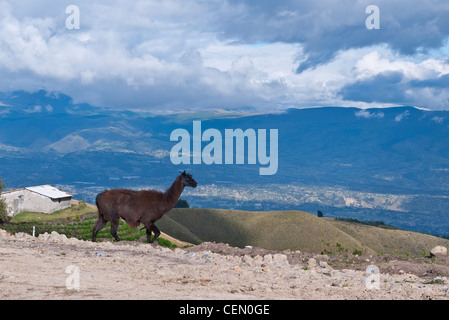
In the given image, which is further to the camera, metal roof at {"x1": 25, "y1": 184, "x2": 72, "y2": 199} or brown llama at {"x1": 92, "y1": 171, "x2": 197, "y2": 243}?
metal roof at {"x1": 25, "y1": 184, "x2": 72, "y2": 199}

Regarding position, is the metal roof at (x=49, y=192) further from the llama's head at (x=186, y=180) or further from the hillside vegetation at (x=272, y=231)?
the llama's head at (x=186, y=180)

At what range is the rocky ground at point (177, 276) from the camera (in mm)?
13781

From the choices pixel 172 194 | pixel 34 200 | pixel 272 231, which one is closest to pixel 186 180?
pixel 172 194

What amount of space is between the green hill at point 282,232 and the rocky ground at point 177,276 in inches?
3872

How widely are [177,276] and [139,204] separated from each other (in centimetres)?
1012

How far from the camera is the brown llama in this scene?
25922 millimetres

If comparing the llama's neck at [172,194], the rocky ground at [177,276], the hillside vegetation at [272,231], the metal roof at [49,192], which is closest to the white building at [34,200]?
the metal roof at [49,192]

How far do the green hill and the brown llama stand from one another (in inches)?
3733

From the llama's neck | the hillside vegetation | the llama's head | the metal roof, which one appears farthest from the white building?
the llama's head

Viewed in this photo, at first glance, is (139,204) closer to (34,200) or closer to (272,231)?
(34,200)

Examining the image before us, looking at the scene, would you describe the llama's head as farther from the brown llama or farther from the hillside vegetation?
the hillside vegetation
